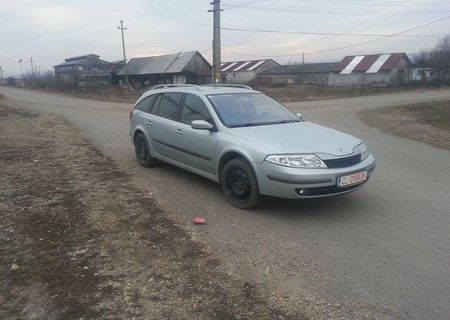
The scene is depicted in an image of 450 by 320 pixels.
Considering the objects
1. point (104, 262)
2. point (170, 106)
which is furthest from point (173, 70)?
point (104, 262)

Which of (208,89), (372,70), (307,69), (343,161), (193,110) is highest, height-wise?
(307,69)

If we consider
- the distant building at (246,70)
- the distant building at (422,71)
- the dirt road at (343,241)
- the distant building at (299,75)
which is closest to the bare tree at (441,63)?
the distant building at (422,71)

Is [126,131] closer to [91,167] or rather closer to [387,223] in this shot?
[91,167]

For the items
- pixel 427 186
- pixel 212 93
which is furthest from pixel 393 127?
pixel 212 93

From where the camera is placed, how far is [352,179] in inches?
208

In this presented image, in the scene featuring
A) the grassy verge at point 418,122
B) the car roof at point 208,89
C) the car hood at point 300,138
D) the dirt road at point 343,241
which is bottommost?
the grassy verge at point 418,122

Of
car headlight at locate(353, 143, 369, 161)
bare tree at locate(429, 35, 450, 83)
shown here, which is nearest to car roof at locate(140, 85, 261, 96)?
car headlight at locate(353, 143, 369, 161)

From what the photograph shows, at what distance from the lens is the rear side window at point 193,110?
21.0 feet

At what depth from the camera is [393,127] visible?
587 inches

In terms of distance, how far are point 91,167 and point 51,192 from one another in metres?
1.67

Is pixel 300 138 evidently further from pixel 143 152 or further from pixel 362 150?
pixel 143 152

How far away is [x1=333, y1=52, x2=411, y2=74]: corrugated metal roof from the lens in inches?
2116

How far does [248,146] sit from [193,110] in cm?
155

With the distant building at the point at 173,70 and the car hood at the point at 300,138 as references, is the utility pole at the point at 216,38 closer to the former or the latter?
the car hood at the point at 300,138
